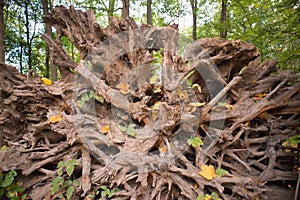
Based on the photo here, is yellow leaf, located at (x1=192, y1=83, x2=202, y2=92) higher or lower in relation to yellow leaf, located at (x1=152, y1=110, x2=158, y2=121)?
higher

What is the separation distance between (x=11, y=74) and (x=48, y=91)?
0.91m

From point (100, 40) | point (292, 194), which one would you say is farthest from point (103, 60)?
point (292, 194)

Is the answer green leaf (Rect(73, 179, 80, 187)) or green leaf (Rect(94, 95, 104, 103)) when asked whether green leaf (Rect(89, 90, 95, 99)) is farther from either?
green leaf (Rect(73, 179, 80, 187))

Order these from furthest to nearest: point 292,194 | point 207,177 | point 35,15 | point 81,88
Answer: point 35,15
point 81,88
point 292,194
point 207,177

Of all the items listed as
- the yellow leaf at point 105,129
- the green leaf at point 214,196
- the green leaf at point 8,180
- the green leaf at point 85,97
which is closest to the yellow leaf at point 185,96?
the yellow leaf at point 105,129

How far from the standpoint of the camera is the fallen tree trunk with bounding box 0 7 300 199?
115 inches

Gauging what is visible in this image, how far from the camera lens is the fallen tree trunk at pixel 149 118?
292cm

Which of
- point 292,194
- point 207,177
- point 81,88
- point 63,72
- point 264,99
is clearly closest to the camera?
point 207,177

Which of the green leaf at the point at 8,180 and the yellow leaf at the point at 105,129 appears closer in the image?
the green leaf at the point at 8,180

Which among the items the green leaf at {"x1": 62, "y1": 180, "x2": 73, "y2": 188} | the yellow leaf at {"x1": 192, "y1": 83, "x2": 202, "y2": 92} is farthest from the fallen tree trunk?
the green leaf at {"x1": 62, "y1": 180, "x2": 73, "y2": 188}

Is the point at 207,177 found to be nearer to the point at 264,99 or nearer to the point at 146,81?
the point at 264,99

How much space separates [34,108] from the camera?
3.76 m

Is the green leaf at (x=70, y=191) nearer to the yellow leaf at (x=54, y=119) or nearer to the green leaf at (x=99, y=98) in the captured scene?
the yellow leaf at (x=54, y=119)

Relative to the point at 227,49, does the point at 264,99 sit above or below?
below
